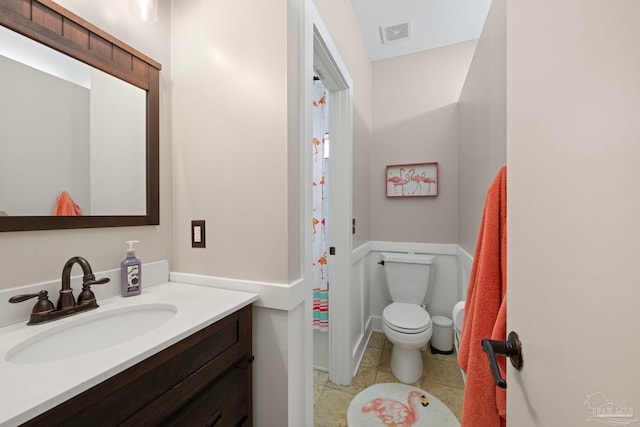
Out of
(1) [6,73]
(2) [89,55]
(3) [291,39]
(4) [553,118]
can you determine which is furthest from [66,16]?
(4) [553,118]

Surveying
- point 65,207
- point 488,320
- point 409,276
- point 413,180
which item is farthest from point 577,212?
point 413,180

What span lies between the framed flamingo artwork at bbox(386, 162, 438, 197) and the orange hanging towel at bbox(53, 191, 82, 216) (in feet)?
6.98

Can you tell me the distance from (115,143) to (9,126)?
0.28 meters

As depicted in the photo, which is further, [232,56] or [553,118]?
[232,56]

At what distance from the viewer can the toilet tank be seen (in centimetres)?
211

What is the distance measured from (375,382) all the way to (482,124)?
5.71 ft

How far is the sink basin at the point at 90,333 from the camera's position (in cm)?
68

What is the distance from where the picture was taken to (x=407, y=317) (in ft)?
5.90

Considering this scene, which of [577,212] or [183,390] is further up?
[577,212]

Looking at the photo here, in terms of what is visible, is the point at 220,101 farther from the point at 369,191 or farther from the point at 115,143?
the point at 369,191

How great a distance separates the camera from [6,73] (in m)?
0.76

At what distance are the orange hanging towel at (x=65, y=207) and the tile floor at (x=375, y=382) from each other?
1528 mm

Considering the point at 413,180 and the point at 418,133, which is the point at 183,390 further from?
the point at 418,133

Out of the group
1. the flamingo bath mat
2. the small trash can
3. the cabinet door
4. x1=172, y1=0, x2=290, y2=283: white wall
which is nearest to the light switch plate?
x1=172, y1=0, x2=290, y2=283: white wall
